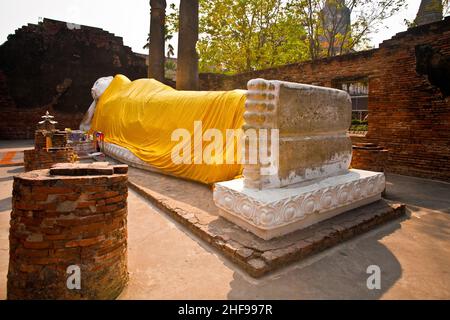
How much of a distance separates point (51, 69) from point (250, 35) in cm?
844

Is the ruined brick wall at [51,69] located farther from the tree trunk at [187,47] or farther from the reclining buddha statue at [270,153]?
the reclining buddha statue at [270,153]

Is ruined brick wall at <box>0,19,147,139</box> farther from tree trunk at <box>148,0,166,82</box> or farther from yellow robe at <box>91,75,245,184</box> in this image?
yellow robe at <box>91,75,245,184</box>

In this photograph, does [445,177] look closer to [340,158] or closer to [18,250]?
[340,158]

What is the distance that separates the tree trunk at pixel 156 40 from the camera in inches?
372

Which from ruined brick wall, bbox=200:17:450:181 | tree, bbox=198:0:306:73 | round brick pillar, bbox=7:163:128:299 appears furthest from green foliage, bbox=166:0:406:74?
round brick pillar, bbox=7:163:128:299

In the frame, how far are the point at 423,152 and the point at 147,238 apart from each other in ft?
17.2

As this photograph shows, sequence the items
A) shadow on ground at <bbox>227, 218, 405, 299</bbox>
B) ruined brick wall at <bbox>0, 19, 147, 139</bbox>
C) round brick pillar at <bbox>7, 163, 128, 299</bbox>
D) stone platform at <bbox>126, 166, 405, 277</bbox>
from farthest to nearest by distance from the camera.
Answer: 1. ruined brick wall at <bbox>0, 19, 147, 139</bbox>
2. stone platform at <bbox>126, 166, 405, 277</bbox>
3. shadow on ground at <bbox>227, 218, 405, 299</bbox>
4. round brick pillar at <bbox>7, 163, 128, 299</bbox>

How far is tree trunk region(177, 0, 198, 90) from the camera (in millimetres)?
7457

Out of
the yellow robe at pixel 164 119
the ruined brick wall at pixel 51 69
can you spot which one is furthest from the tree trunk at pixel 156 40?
the ruined brick wall at pixel 51 69

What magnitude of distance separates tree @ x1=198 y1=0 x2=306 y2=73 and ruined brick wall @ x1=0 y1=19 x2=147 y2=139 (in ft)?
14.0

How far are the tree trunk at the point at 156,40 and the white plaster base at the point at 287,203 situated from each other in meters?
8.09

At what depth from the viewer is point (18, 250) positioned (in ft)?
4.78

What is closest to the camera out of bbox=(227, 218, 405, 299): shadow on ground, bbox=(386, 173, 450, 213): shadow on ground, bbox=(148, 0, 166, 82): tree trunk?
bbox=(227, 218, 405, 299): shadow on ground
